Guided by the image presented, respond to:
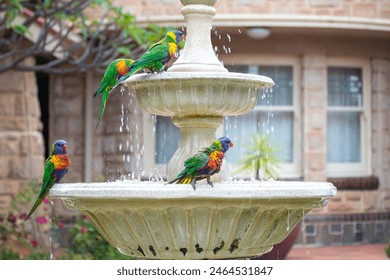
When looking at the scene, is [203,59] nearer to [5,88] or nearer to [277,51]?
[5,88]

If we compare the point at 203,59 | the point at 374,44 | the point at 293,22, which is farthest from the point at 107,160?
the point at 203,59

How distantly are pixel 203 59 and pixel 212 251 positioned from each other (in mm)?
1553

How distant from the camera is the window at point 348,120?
15930 mm

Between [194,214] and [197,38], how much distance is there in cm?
165

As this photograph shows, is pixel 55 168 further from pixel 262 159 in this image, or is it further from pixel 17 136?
pixel 17 136

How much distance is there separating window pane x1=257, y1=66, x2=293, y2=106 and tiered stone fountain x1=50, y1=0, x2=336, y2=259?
26.4 feet

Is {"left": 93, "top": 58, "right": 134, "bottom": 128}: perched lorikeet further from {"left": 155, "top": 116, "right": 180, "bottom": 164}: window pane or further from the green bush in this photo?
{"left": 155, "top": 116, "right": 180, "bottom": 164}: window pane

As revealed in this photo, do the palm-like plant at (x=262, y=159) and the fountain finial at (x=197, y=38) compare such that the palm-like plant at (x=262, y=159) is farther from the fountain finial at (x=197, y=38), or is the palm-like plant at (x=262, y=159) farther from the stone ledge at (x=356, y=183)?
the fountain finial at (x=197, y=38)

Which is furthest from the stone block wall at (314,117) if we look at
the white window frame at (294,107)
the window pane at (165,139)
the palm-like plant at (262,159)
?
the palm-like plant at (262,159)

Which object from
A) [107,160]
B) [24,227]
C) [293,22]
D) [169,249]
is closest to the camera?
[169,249]

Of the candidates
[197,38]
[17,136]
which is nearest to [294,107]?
[17,136]

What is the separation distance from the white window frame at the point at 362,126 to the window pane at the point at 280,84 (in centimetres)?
67

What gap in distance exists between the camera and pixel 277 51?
15.3 meters

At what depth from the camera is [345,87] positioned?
1599 cm
